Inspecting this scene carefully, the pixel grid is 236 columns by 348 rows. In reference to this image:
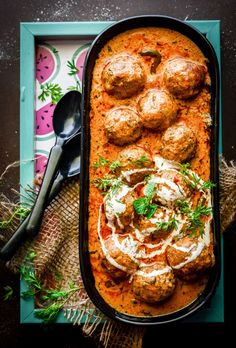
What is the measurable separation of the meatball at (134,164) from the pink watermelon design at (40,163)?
55 centimetres

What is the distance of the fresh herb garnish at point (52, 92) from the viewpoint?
260 cm

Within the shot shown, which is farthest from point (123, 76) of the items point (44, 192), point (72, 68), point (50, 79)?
point (44, 192)

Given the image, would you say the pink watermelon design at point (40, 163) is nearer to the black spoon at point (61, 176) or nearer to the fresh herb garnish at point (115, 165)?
the black spoon at point (61, 176)

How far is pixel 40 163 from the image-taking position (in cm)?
261

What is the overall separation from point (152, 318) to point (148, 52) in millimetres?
1325

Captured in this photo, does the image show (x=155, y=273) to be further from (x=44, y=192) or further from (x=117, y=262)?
(x=44, y=192)

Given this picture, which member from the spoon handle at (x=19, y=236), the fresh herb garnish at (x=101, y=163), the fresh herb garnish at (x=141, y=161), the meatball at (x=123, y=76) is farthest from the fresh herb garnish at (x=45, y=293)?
the meatball at (x=123, y=76)

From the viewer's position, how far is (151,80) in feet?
7.61

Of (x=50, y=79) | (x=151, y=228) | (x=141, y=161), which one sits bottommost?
(x=151, y=228)

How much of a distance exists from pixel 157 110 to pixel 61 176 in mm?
637

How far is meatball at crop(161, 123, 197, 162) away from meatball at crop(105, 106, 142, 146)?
A: 0.48ft

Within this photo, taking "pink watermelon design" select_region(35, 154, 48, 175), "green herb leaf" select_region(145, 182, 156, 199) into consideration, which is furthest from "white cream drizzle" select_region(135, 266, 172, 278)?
"pink watermelon design" select_region(35, 154, 48, 175)

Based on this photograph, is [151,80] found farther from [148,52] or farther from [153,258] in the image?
[153,258]

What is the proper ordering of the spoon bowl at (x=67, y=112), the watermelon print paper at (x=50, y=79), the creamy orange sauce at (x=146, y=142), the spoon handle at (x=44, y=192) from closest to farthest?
the creamy orange sauce at (x=146, y=142), the spoon handle at (x=44, y=192), the spoon bowl at (x=67, y=112), the watermelon print paper at (x=50, y=79)
